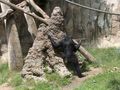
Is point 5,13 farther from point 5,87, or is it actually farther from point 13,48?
point 5,87

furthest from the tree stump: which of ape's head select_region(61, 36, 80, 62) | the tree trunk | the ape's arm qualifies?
the tree trunk

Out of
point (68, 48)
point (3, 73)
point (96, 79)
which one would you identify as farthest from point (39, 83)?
point (3, 73)

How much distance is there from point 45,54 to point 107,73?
6.06ft

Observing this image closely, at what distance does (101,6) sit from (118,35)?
1.00 metres

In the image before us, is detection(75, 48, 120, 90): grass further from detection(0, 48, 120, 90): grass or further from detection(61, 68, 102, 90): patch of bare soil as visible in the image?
detection(61, 68, 102, 90): patch of bare soil

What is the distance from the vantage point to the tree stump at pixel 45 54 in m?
11.6

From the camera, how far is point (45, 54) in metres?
12.0

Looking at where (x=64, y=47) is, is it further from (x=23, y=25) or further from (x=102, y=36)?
(x=23, y=25)

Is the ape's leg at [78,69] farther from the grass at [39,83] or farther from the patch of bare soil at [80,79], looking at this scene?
the grass at [39,83]

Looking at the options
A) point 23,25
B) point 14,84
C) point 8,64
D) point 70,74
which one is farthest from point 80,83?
point 23,25

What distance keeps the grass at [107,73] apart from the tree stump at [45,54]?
970 millimetres

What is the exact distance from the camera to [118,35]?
12797mm

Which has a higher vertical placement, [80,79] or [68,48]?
[68,48]

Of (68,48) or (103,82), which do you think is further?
(68,48)
